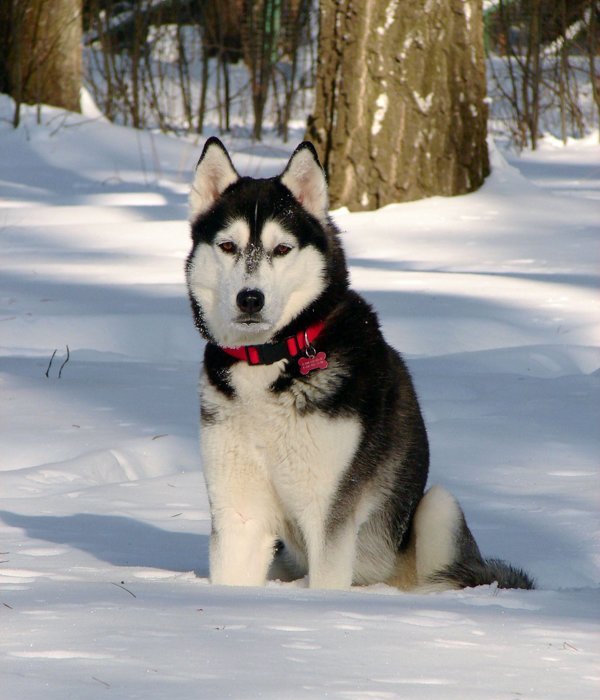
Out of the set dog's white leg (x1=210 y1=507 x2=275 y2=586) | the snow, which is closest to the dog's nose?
dog's white leg (x1=210 y1=507 x2=275 y2=586)

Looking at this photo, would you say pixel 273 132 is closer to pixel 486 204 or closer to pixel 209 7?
pixel 209 7

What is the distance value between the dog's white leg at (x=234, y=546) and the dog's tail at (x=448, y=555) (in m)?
0.49

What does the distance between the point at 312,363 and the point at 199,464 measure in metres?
1.75

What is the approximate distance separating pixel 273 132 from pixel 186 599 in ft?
52.0

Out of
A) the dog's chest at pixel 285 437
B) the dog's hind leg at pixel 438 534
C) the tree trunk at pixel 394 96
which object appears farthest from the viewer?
the tree trunk at pixel 394 96

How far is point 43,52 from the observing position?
44.8ft

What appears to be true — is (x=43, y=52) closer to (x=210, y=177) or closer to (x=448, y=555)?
(x=210, y=177)

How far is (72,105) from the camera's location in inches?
557

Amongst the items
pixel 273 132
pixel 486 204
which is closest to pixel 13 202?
pixel 486 204

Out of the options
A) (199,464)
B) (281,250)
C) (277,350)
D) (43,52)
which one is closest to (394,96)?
(199,464)

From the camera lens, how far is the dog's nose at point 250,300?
10.7ft

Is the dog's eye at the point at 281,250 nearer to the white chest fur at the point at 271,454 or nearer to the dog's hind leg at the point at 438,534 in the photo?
the white chest fur at the point at 271,454

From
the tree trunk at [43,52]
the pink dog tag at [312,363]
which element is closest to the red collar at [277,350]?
Result: the pink dog tag at [312,363]

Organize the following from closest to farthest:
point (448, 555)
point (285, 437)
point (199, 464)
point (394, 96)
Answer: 1. point (285, 437)
2. point (448, 555)
3. point (199, 464)
4. point (394, 96)
